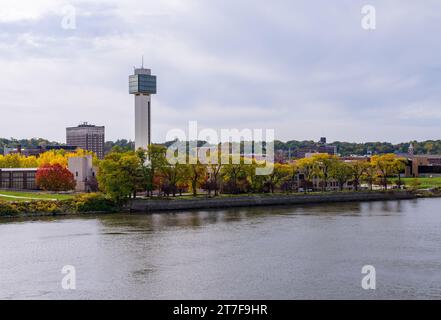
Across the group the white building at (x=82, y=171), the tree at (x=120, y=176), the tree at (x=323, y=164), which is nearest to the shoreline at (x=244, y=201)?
the tree at (x=120, y=176)

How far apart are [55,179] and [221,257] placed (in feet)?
120

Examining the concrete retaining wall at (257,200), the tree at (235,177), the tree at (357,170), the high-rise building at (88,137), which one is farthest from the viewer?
the high-rise building at (88,137)

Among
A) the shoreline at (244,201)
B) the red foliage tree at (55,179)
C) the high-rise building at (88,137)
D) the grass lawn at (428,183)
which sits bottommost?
the shoreline at (244,201)

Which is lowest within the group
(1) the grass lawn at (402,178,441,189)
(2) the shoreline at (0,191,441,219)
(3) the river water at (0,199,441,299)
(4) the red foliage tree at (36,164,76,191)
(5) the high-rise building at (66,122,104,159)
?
(3) the river water at (0,199,441,299)

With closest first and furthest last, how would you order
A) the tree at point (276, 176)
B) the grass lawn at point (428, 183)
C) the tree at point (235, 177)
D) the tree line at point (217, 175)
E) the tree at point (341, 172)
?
the tree line at point (217, 175)
the tree at point (235, 177)
the tree at point (276, 176)
the tree at point (341, 172)
the grass lawn at point (428, 183)

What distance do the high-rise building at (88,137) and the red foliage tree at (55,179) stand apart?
111395mm

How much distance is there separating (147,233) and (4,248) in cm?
784

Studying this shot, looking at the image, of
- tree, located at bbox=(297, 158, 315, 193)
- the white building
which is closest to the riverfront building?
the white building

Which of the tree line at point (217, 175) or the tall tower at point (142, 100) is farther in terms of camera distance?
the tall tower at point (142, 100)

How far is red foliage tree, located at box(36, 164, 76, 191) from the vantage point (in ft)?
195

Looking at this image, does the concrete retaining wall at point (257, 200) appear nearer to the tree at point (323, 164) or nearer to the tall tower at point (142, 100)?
the tree at point (323, 164)

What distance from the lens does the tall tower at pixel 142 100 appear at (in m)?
109

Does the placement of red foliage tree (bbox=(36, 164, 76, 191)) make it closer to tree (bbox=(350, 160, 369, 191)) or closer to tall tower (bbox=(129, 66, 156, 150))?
tree (bbox=(350, 160, 369, 191))

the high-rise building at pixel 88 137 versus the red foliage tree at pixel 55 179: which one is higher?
the high-rise building at pixel 88 137
